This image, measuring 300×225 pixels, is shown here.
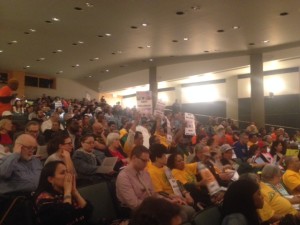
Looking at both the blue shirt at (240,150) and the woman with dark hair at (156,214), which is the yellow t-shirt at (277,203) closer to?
the woman with dark hair at (156,214)

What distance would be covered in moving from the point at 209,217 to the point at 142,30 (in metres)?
10.9

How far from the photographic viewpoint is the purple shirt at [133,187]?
3.90 m

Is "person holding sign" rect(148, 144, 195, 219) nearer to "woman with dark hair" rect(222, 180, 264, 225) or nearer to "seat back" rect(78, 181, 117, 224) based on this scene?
"seat back" rect(78, 181, 117, 224)

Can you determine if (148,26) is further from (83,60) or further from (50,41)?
(83,60)

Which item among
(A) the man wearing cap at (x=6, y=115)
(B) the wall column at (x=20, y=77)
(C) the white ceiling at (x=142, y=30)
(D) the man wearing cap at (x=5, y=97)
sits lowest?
(A) the man wearing cap at (x=6, y=115)

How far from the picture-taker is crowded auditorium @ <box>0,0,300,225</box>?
3170mm

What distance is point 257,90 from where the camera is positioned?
16609 millimetres

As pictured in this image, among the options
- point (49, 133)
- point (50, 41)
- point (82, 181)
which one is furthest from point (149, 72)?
point (82, 181)

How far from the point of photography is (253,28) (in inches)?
507

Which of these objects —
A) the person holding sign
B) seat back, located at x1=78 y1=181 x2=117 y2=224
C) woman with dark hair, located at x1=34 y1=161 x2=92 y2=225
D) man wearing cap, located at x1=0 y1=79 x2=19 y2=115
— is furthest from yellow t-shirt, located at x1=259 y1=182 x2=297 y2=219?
man wearing cap, located at x1=0 y1=79 x2=19 y2=115

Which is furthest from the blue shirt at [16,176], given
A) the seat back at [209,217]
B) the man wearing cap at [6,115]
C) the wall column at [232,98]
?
the wall column at [232,98]

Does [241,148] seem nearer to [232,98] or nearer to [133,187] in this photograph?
[133,187]

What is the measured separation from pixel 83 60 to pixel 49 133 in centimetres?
1260

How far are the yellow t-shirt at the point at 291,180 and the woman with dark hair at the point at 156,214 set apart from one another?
4.15 m
